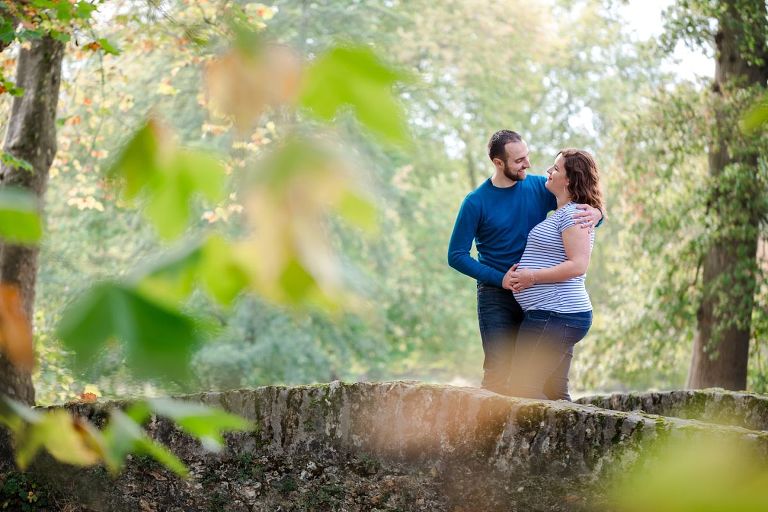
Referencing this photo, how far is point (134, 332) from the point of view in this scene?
2.27 ft

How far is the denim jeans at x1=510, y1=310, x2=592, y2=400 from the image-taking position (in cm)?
421

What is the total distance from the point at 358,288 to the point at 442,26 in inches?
837

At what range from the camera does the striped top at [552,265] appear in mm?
4199

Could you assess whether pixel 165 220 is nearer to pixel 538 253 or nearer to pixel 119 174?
pixel 119 174

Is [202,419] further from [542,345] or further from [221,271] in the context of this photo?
[542,345]

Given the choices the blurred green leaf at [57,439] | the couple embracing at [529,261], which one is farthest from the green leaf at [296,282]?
the couple embracing at [529,261]

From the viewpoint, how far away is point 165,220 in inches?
31.3

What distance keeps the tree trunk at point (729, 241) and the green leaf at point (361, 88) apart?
894 cm

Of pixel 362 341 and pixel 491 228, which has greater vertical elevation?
pixel 491 228

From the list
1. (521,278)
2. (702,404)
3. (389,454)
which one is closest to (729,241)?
(702,404)

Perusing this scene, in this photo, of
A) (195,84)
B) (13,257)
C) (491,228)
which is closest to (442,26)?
(195,84)

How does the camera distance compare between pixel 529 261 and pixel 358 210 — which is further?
pixel 529 261

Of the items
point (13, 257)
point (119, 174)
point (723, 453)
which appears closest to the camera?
point (723, 453)

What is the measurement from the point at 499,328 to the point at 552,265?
1.44 ft
